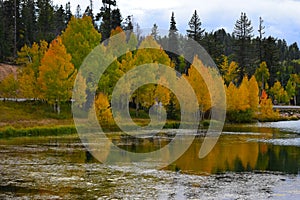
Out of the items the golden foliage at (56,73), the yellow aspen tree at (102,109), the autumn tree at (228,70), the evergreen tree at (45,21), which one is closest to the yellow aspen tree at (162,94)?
the yellow aspen tree at (102,109)

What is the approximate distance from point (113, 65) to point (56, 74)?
27.5 feet

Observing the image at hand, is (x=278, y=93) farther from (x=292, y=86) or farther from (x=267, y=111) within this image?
(x=267, y=111)

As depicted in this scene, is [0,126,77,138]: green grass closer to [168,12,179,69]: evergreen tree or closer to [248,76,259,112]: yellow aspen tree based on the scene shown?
[248,76,259,112]: yellow aspen tree

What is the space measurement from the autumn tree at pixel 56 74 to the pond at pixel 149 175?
14400 mm

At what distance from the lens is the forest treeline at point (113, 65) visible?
167 ft

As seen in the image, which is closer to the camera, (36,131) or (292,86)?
(36,131)

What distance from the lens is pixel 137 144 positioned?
38250mm

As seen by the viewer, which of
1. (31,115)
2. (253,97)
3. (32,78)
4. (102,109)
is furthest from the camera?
(253,97)

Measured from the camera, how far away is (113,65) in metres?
56.2

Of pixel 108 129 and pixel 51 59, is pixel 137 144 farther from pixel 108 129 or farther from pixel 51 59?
pixel 51 59

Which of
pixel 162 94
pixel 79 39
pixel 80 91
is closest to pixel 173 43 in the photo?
pixel 162 94

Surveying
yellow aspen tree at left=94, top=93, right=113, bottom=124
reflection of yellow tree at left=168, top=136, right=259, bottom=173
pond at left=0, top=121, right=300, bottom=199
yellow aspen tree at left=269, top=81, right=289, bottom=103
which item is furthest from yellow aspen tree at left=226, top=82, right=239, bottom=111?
yellow aspen tree at left=269, top=81, right=289, bottom=103

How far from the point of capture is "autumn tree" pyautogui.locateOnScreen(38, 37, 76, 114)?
49969mm

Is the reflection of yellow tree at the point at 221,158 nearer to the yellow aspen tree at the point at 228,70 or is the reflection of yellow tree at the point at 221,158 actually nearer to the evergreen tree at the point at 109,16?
the evergreen tree at the point at 109,16
